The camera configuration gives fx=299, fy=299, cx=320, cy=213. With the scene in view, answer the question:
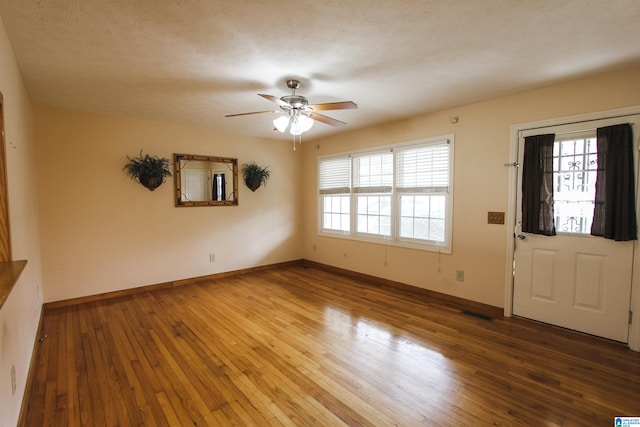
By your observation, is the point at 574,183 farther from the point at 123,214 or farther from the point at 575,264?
the point at 123,214

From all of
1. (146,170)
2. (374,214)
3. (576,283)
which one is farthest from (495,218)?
(146,170)

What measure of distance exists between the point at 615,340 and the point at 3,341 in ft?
14.9

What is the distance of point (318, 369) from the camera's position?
2377 millimetres

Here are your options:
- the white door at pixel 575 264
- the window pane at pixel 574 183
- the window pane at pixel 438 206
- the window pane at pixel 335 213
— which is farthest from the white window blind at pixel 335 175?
the window pane at pixel 574 183

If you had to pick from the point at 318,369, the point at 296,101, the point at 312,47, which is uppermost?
the point at 312,47

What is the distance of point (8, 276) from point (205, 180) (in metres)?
3.60

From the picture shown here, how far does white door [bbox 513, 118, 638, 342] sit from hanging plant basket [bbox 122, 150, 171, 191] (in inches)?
177

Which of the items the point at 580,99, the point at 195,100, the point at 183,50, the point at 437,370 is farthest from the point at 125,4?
the point at 580,99

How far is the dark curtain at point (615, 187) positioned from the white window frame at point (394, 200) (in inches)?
54.3

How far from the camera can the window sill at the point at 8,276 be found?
1.10 m

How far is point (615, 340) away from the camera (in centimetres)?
275

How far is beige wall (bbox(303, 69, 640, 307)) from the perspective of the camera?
9.25 ft

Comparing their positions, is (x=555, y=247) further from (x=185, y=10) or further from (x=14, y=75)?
(x=14, y=75)

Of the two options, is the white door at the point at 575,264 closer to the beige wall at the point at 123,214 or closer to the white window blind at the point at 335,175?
the white window blind at the point at 335,175
